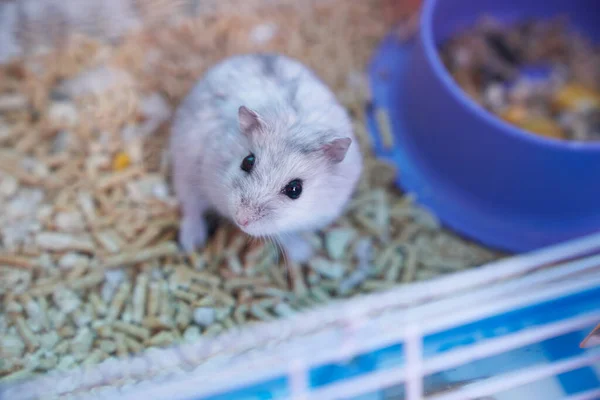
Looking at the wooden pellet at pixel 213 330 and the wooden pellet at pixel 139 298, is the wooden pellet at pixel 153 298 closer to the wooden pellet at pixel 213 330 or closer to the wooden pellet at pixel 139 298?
the wooden pellet at pixel 139 298

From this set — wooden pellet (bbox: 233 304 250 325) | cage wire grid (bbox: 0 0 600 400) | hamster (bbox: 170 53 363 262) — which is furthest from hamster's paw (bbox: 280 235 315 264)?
A: cage wire grid (bbox: 0 0 600 400)

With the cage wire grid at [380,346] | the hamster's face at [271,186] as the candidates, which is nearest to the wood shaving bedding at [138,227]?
the cage wire grid at [380,346]

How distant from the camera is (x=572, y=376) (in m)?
1.64

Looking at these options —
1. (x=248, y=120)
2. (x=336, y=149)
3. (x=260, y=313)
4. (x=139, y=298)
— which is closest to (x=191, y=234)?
(x=139, y=298)

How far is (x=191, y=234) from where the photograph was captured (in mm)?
2186

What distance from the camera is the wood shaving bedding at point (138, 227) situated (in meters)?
1.96

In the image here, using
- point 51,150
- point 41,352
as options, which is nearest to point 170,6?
point 51,150

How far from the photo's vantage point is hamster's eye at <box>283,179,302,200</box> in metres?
1.74

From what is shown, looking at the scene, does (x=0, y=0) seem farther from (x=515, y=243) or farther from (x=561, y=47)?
(x=561, y=47)

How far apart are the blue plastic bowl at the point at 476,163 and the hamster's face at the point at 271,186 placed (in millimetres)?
864

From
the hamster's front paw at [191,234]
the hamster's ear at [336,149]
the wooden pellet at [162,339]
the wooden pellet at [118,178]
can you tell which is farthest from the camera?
the wooden pellet at [118,178]

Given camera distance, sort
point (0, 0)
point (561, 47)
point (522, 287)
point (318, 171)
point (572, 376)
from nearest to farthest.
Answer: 1. point (522, 287)
2. point (572, 376)
3. point (318, 171)
4. point (0, 0)
5. point (561, 47)

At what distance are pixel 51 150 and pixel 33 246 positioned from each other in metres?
0.50

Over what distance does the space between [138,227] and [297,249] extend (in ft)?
2.12
